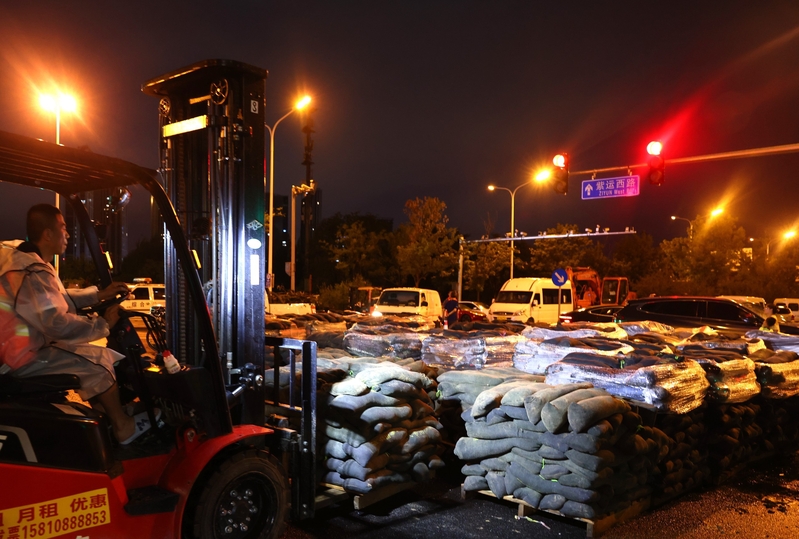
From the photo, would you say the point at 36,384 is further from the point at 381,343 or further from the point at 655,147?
the point at 655,147

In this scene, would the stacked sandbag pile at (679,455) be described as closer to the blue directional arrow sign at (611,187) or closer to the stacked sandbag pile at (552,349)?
the stacked sandbag pile at (552,349)

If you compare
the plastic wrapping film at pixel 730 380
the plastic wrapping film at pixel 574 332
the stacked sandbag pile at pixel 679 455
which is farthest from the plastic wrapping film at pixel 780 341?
the stacked sandbag pile at pixel 679 455

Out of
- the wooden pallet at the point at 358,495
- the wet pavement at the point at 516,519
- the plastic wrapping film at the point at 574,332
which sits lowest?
the wet pavement at the point at 516,519

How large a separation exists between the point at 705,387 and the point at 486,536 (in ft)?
9.68

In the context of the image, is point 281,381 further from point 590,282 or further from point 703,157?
point 590,282

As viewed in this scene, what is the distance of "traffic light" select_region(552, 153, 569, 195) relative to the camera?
63.6ft

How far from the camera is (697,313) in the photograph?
15.7 metres

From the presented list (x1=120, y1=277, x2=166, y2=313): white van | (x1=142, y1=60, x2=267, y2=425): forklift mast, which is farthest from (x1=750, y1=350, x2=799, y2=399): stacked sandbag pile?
(x1=120, y1=277, x2=166, y2=313): white van

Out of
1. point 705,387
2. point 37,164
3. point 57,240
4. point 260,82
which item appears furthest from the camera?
point 705,387

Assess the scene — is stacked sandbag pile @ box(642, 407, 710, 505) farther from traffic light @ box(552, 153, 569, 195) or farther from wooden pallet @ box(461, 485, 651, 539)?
traffic light @ box(552, 153, 569, 195)

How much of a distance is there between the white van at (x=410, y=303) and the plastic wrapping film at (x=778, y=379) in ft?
46.2

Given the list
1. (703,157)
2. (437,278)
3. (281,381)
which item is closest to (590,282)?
(437,278)

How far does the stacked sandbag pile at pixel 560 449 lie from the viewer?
17.7 ft

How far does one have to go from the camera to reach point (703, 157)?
655 inches
